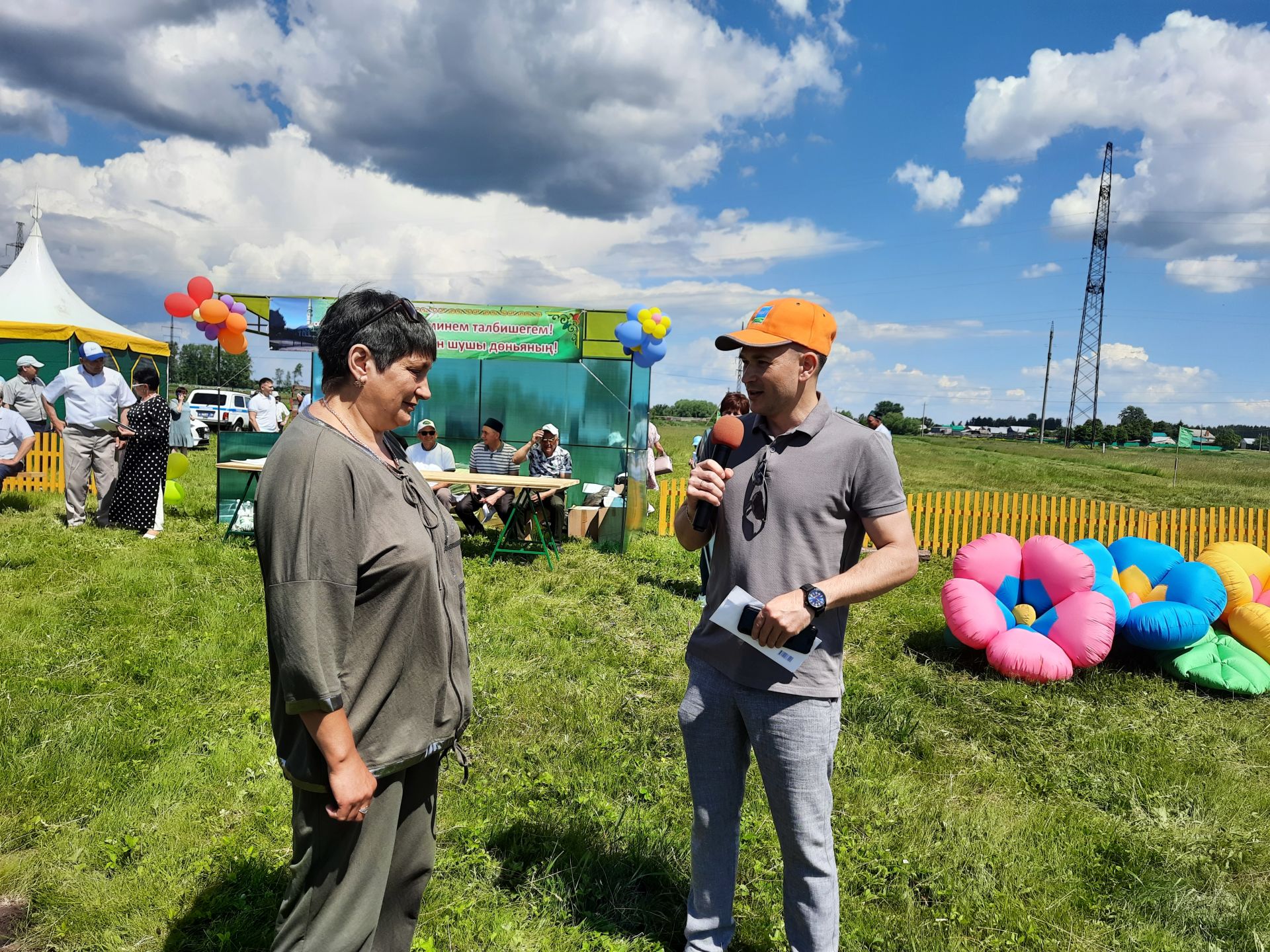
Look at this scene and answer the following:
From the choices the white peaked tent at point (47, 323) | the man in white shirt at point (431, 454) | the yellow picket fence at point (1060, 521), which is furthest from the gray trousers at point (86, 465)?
the white peaked tent at point (47, 323)

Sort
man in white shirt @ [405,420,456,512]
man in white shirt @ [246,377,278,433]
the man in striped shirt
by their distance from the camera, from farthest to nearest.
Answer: man in white shirt @ [246,377,278,433] < the man in striped shirt < man in white shirt @ [405,420,456,512]

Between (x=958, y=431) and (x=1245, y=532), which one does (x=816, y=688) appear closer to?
(x=1245, y=532)

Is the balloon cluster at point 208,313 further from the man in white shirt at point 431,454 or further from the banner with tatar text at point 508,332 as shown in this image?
the man in white shirt at point 431,454

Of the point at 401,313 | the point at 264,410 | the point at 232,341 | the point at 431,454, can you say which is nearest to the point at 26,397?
the point at 264,410

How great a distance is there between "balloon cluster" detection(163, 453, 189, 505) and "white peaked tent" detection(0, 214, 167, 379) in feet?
23.4

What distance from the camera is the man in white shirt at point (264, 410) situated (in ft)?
43.7

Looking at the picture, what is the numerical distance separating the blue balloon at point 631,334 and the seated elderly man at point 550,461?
4.83 feet

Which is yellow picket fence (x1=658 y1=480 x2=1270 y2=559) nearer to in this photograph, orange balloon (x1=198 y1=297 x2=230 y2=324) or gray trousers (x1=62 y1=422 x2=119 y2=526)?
orange balloon (x1=198 y1=297 x2=230 y2=324)

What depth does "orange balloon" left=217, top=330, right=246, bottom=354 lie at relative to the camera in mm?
10648

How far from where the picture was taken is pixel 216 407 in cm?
2755

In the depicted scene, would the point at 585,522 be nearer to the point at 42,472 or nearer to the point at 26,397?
the point at 42,472

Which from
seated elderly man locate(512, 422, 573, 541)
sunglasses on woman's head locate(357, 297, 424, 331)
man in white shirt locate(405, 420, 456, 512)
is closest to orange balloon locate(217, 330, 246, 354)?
man in white shirt locate(405, 420, 456, 512)

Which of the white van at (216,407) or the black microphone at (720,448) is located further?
the white van at (216,407)

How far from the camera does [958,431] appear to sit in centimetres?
10369
